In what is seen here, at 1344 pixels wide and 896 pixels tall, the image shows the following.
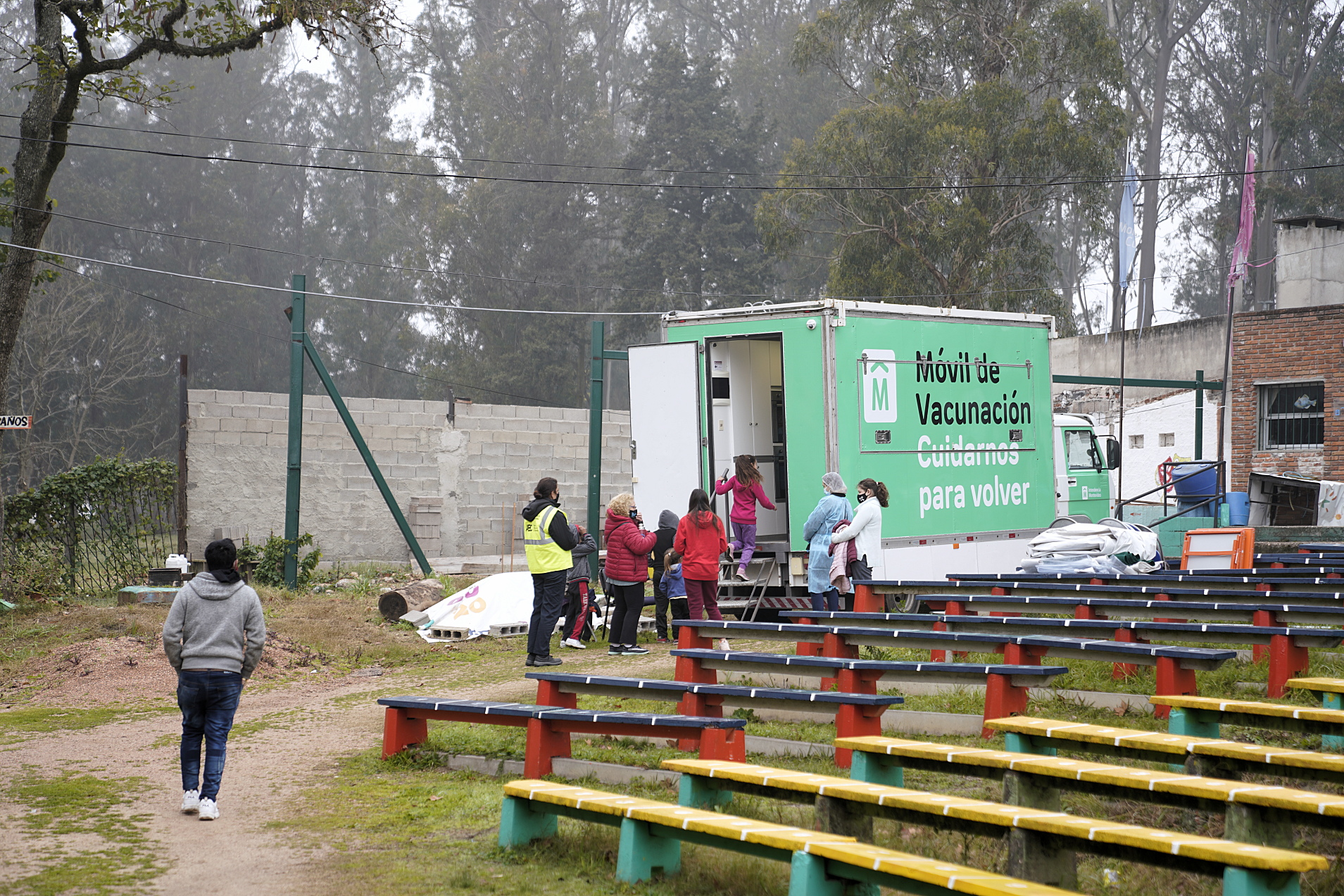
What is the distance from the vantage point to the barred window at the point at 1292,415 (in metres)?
23.9

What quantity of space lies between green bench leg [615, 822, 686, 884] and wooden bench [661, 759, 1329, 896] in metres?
0.33

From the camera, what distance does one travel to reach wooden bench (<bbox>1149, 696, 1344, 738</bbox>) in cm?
527

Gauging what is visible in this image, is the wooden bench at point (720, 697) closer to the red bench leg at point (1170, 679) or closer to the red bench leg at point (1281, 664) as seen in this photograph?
the red bench leg at point (1170, 679)

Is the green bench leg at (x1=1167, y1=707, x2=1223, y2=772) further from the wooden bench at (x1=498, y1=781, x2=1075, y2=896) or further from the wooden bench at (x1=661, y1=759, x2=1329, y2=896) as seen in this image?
the wooden bench at (x1=498, y1=781, x2=1075, y2=896)

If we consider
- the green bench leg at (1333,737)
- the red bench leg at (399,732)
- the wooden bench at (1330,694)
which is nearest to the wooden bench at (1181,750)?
the wooden bench at (1330,694)

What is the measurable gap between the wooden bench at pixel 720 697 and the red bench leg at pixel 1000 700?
1.66ft

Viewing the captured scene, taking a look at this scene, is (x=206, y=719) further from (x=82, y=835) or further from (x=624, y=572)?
(x=624, y=572)

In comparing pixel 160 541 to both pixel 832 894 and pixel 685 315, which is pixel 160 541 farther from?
pixel 832 894

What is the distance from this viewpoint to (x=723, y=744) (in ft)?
19.5

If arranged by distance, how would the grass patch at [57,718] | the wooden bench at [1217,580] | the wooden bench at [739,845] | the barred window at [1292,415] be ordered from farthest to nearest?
the barred window at [1292,415] → the wooden bench at [1217,580] → the grass patch at [57,718] → the wooden bench at [739,845]

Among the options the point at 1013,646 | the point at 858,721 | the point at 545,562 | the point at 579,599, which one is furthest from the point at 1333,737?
the point at 579,599

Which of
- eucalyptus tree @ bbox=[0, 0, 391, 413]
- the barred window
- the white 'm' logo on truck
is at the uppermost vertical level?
eucalyptus tree @ bbox=[0, 0, 391, 413]

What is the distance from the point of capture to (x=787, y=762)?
22.1ft

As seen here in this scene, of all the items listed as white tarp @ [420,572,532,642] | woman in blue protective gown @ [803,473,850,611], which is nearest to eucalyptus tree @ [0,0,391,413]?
white tarp @ [420,572,532,642]
